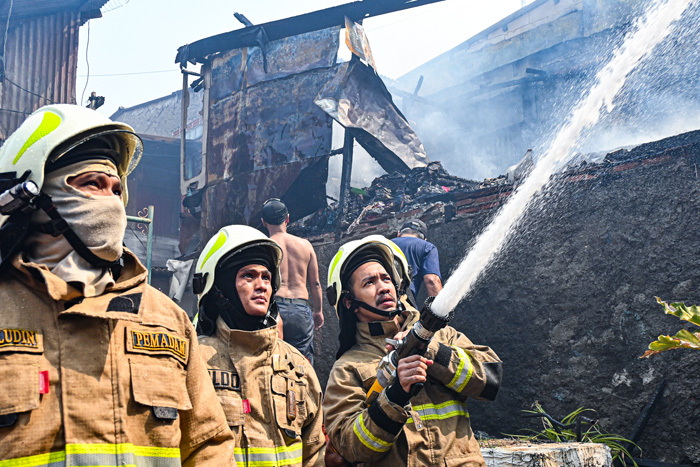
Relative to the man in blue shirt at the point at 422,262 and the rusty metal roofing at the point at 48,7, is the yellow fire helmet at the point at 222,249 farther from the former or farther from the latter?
the rusty metal roofing at the point at 48,7

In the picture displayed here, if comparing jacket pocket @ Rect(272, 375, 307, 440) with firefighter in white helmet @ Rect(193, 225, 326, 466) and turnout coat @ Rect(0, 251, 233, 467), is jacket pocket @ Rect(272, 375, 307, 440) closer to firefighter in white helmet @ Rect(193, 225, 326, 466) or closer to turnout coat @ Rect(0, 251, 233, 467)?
firefighter in white helmet @ Rect(193, 225, 326, 466)

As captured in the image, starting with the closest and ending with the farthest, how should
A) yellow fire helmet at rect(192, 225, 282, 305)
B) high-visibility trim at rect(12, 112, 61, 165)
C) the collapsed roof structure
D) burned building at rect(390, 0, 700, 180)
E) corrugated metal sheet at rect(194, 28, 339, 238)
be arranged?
1. high-visibility trim at rect(12, 112, 61, 165)
2. yellow fire helmet at rect(192, 225, 282, 305)
3. the collapsed roof structure
4. corrugated metal sheet at rect(194, 28, 339, 238)
5. burned building at rect(390, 0, 700, 180)

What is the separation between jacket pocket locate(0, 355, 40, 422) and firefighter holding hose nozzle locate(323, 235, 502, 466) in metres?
1.57

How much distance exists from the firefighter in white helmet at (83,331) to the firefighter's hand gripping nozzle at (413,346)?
3.26 feet

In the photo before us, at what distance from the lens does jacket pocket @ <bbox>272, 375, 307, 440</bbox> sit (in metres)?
2.93

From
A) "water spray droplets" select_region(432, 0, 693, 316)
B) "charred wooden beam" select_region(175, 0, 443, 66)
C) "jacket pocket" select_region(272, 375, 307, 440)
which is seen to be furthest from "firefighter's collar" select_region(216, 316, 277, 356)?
"charred wooden beam" select_region(175, 0, 443, 66)

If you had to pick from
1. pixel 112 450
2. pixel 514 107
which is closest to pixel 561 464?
pixel 112 450

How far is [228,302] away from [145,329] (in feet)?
4.00

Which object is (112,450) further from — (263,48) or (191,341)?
(263,48)

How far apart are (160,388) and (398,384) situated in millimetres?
1290

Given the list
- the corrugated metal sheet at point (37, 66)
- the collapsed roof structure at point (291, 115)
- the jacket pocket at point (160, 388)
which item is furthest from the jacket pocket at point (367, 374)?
the corrugated metal sheet at point (37, 66)

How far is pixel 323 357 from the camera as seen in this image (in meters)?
7.43

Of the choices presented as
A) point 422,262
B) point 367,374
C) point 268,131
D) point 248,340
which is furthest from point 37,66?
point 367,374

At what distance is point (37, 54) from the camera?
12617 mm
